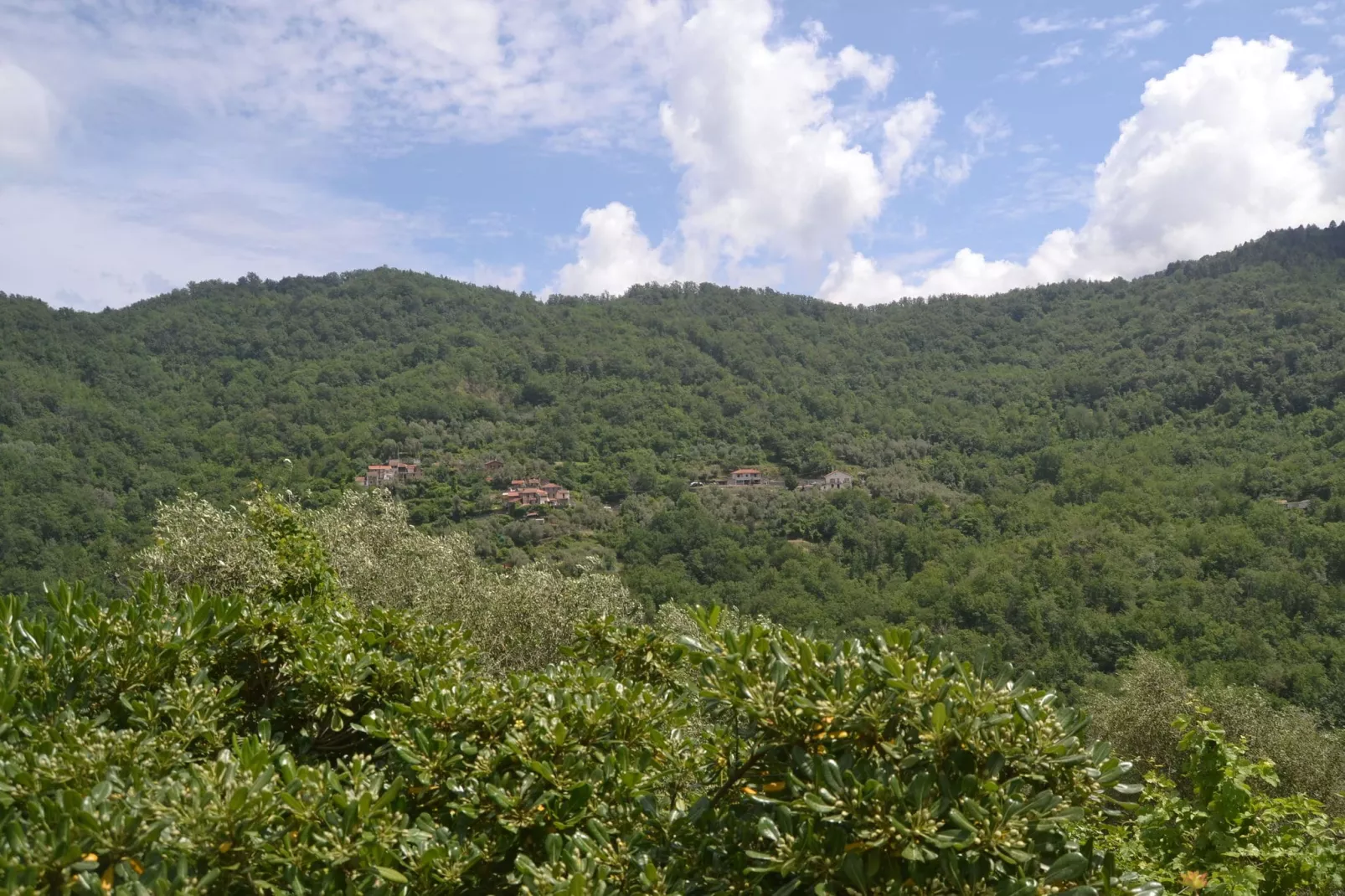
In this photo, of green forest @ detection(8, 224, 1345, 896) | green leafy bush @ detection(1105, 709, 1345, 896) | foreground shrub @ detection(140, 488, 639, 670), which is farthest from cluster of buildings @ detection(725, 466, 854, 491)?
green leafy bush @ detection(1105, 709, 1345, 896)

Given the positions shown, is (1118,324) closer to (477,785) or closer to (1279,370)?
(1279,370)

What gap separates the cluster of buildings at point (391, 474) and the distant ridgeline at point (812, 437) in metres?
1.60

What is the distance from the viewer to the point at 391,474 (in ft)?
178

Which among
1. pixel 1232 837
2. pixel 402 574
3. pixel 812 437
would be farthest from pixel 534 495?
pixel 1232 837

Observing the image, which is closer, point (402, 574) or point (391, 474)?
point (402, 574)

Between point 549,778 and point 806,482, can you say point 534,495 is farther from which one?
point 549,778

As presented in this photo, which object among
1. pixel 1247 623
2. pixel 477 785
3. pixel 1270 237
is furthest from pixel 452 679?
pixel 1270 237

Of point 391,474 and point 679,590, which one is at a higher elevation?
point 391,474

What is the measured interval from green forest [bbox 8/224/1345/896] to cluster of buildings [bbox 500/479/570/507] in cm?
144

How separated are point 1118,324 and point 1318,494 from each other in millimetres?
48675

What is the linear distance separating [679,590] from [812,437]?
4119cm

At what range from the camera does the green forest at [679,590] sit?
2.96 m

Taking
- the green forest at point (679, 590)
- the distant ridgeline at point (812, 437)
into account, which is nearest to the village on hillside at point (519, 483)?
the distant ridgeline at point (812, 437)

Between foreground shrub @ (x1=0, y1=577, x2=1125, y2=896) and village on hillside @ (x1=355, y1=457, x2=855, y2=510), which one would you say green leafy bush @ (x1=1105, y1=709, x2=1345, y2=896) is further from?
village on hillside @ (x1=355, y1=457, x2=855, y2=510)
